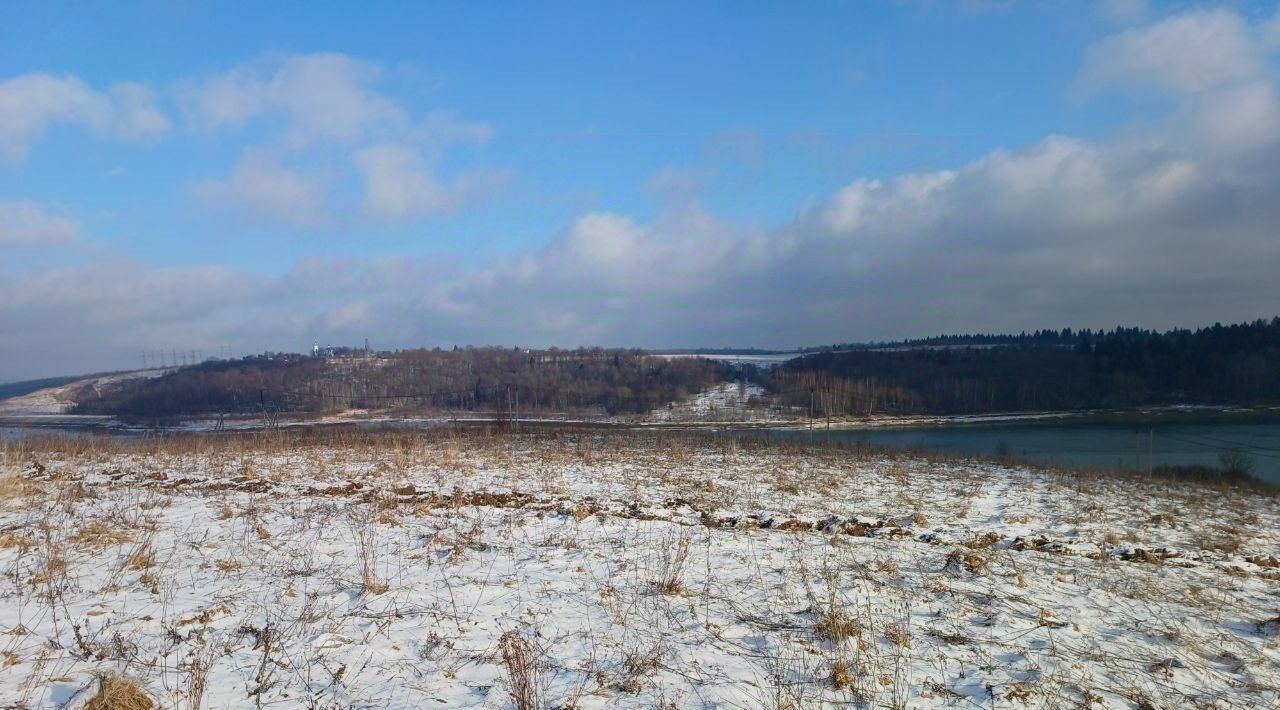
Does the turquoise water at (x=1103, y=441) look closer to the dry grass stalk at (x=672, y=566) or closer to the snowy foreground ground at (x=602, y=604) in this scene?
the snowy foreground ground at (x=602, y=604)

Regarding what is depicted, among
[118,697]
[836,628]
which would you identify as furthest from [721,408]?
[118,697]

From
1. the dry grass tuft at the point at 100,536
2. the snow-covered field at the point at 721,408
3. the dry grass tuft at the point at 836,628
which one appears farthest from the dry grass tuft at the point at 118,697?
the snow-covered field at the point at 721,408

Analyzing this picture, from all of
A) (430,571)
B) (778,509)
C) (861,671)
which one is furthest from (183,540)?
(778,509)

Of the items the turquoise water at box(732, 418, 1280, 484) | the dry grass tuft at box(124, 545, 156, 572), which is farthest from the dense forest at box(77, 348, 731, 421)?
the dry grass tuft at box(124, 545, 156, 572)

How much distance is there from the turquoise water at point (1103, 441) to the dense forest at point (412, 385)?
28.1 meters

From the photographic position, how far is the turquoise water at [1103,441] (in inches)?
1170

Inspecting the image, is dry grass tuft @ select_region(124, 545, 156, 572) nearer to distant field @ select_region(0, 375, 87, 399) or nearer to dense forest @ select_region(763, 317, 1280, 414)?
dense forest @ select_region(763, 317, 1280, 414)

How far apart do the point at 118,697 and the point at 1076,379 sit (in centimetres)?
7223

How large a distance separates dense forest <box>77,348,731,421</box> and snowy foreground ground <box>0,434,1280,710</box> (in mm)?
49569

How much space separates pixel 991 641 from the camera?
4719 millimetres

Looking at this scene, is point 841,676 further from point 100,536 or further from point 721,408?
point 721,408

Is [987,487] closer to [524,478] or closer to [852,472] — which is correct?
[852,472]

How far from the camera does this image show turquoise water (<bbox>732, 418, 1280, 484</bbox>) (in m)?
29.7

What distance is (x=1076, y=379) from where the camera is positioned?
61844 mm
